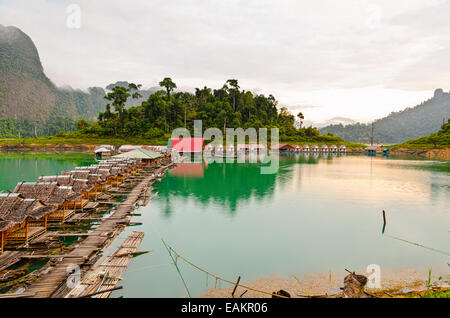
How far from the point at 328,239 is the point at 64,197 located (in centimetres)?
977

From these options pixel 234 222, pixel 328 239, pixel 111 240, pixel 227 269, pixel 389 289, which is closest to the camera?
pixel 389 289

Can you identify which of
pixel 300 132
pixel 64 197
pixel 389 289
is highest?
pixel 300 132

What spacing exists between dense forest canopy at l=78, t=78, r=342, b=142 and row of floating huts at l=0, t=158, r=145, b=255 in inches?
1902

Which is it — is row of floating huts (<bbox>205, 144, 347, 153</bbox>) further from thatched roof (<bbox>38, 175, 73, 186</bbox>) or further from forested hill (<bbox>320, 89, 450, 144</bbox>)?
forested hill (<bbox>320, 89, 450, 144</bbox>)

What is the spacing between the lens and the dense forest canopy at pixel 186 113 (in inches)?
2424

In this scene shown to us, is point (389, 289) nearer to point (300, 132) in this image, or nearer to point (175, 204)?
point (175, 204)

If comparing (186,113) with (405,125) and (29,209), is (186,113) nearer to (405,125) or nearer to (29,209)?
(29,209)

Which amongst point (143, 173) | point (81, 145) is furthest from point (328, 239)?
point (81, 145)

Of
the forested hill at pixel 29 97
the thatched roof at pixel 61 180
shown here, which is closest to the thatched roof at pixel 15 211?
the thatched roof at pixel 61 180

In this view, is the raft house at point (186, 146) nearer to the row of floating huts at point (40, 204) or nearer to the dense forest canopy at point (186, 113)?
the dense forest canopy at point (186, 113)

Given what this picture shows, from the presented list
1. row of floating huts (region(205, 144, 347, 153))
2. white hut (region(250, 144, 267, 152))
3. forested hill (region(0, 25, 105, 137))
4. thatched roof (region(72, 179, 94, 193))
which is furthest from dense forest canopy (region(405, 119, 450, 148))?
forested hill (region(0, 25, 105, 137))

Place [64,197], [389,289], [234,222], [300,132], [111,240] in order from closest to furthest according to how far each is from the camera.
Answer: [389,289] → [111,240] → [64,197] → [234,222] → [300,132]

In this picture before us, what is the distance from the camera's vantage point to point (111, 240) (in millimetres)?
8617

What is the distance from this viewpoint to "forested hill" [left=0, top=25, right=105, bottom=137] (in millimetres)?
82688
